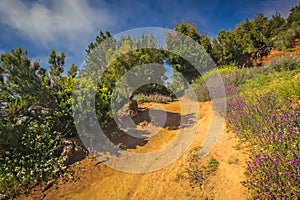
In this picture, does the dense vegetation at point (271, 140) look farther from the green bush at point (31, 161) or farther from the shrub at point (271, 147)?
the green bush at point (31, 161)

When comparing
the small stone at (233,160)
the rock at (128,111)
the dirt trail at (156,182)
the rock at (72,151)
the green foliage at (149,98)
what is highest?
the green foliage at (149,98)

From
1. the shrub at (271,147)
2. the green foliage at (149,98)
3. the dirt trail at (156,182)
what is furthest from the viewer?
the green foliage at (149,98)

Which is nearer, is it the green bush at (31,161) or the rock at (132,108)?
the green bush at (31,161)

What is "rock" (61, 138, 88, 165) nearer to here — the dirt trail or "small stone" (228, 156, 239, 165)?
the dirt trail

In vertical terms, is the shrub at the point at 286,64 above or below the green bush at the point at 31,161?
above

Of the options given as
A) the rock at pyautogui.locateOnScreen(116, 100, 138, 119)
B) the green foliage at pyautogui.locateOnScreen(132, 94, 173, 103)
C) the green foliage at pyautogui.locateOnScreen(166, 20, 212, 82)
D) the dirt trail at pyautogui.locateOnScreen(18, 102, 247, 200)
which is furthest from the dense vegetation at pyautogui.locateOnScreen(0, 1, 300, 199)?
the green foliage at pyautogui.locateOnScreen(166, 20, 212, 82)

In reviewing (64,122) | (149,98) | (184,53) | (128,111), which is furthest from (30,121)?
(184,53)

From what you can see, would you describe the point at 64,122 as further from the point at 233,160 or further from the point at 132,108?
the point at 233,160

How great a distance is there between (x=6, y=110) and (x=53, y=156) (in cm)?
180

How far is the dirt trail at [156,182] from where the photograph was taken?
13.0 feet

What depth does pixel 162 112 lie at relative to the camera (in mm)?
9180

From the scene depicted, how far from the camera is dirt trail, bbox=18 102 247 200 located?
3.98 metres

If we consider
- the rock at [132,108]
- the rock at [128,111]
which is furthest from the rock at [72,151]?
the rock at [132,108]

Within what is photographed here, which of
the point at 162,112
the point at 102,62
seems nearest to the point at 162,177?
the point at 162,112
